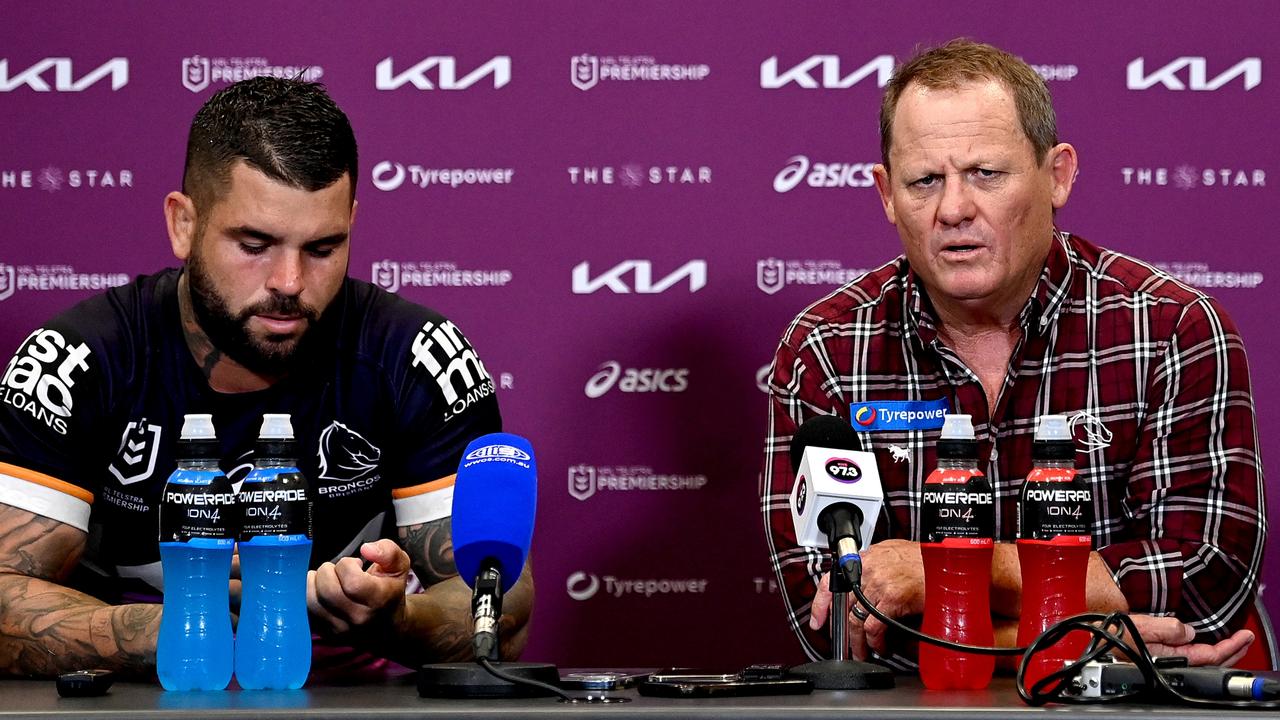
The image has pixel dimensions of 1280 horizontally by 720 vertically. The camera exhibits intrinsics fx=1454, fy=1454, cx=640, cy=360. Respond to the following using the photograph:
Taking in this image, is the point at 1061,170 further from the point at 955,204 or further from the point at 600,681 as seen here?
the point at 600,681

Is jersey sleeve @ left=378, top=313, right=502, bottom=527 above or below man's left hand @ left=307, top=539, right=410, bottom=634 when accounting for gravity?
above

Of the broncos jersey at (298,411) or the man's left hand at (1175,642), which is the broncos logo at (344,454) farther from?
the man's left hand at (1175,642)

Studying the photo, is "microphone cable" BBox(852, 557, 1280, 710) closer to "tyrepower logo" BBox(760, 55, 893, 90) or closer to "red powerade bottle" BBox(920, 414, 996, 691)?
"red powerade bottle" BBox(920, 414, 996, 691)

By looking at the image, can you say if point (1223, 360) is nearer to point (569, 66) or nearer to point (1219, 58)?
point (1219, 58)

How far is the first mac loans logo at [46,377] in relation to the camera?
2.24 metres

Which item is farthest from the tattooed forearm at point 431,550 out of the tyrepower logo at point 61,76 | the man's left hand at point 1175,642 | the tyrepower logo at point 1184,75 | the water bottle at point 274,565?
the tyrepower logo at point 1184,75

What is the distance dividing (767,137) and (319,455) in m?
1.26

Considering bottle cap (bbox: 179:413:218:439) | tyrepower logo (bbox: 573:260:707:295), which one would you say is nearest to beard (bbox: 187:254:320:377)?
bottle cap (bbox: 179:413:218:439)

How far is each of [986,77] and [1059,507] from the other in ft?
3.14

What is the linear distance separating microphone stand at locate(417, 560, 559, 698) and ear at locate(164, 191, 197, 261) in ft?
3.70

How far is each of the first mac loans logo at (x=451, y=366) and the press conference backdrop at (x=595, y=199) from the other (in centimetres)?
67

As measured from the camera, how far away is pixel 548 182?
3154 millimetres

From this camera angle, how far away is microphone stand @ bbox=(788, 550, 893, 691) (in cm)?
157

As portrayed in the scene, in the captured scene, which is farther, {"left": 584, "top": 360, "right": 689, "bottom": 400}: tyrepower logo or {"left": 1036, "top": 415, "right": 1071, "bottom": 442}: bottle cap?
{"left": 584, "top": 360, "right": 689, "bottom": 400}: tyrepower logo
